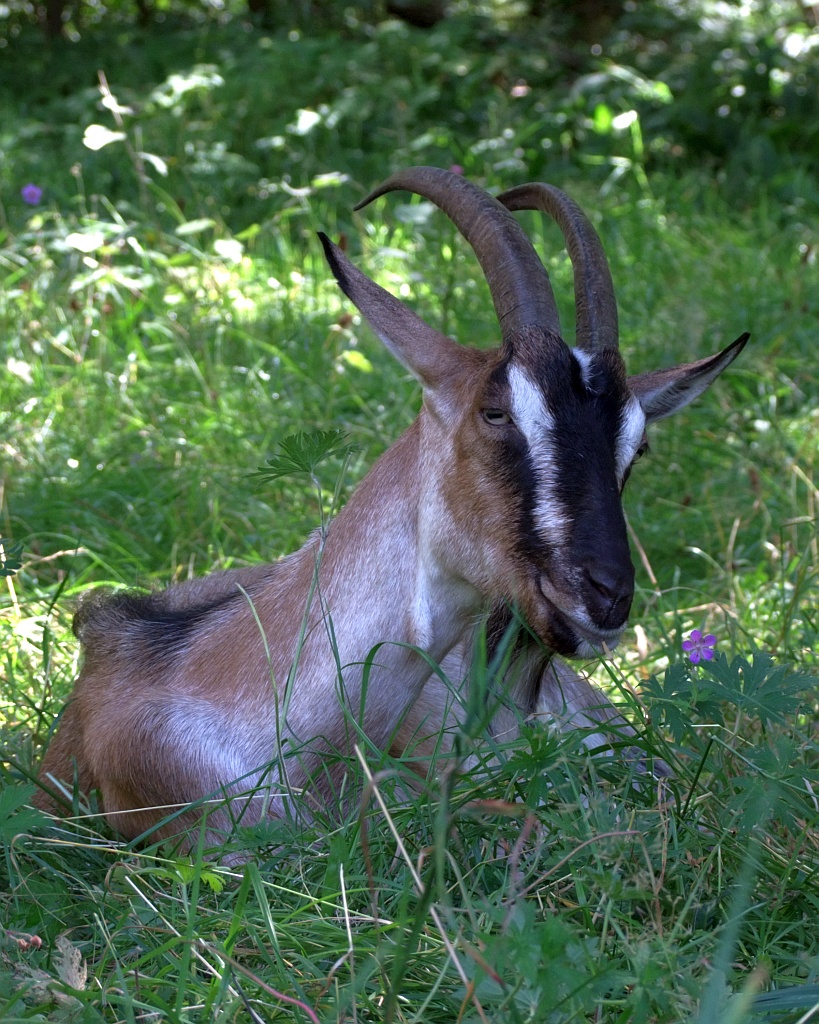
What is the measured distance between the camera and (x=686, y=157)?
8625 mm

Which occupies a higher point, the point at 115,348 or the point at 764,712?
the point at 115,348

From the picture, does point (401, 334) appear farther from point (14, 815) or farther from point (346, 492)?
point (346, 492)

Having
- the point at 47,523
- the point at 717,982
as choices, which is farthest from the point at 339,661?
the point at 47,523

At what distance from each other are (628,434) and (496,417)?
0.30 meters

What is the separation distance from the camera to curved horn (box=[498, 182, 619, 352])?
299 centimetres

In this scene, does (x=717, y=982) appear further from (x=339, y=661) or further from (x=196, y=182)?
(x=196, y=182)

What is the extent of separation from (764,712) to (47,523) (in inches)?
117

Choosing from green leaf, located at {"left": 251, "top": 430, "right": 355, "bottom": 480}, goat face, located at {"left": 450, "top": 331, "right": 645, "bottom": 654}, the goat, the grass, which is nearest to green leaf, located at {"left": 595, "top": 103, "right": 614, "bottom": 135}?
the grass

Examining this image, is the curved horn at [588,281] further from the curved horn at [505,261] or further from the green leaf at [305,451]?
the green leaf at [305,451]

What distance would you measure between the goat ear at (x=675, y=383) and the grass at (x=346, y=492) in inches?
27.4

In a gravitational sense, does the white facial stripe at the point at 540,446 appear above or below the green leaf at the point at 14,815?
above

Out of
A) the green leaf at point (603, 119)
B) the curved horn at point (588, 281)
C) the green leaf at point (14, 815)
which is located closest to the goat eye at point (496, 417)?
the curved horn at point (588, 281)

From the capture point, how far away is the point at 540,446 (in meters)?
2.71

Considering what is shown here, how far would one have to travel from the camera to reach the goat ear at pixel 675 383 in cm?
318
